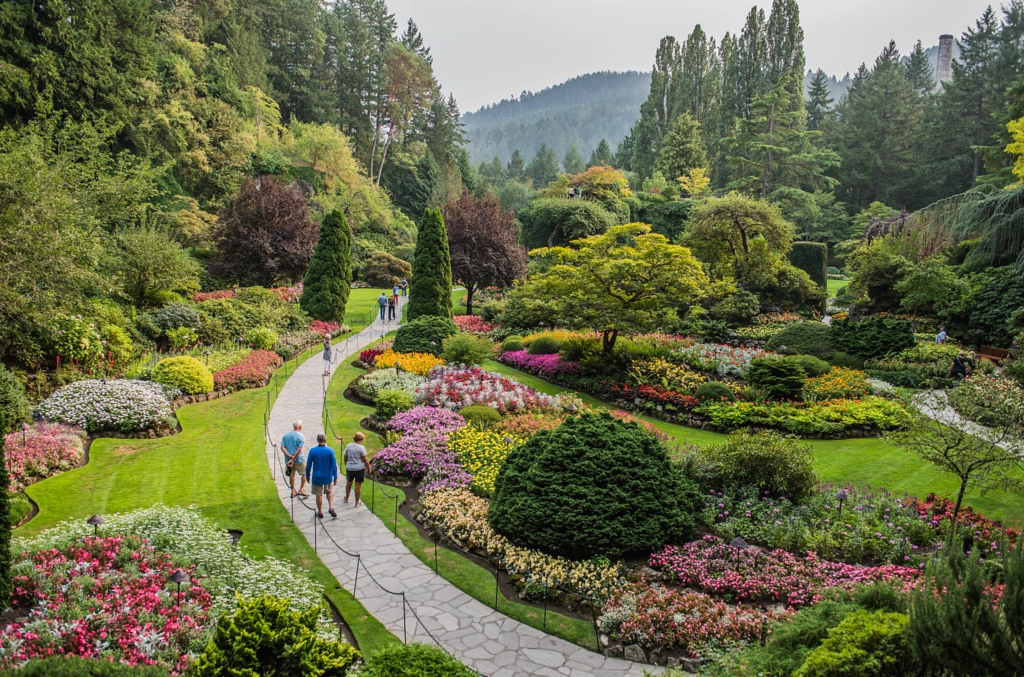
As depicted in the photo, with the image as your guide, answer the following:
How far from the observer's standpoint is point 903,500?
31.5 feet

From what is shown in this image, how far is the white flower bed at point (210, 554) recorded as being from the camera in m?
6.73

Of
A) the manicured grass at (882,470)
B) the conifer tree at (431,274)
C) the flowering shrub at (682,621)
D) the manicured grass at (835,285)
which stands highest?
the conifer tree at (431,274)

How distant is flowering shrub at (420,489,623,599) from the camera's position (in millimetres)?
7395

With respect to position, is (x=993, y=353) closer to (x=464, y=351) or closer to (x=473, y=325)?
(x=464, y=351)

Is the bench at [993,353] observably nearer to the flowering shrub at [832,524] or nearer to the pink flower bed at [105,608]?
the flowering shrub at [832,524]

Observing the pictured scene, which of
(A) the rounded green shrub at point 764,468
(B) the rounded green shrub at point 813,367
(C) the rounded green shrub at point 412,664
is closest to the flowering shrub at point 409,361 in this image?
(A) the rounded green shrub at point 764,468

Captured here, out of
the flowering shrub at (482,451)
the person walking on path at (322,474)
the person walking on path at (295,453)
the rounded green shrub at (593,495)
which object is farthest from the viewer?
the flowering shrub at (482,451)

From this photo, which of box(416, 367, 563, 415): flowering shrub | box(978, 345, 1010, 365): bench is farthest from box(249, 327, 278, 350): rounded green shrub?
box(978, 345, 1010, 365): bench

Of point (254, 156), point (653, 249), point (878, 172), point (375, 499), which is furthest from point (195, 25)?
point (878, 172)

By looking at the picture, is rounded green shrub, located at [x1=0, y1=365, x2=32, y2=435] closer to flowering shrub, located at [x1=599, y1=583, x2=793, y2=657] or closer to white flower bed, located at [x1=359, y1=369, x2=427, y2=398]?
white flower bed, located at [x1=359, y1=369, x2=427, y2=398]

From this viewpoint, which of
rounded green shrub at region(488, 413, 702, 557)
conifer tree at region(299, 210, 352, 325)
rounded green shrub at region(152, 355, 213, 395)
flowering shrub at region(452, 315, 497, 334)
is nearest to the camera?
rounded green shrub at region(488, 413, 702, 557)

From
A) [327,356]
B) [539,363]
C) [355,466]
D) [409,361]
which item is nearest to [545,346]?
[539,363]

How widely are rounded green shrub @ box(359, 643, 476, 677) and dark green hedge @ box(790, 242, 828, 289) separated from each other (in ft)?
103

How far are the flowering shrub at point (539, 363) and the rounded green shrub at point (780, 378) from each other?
16.6 feet
